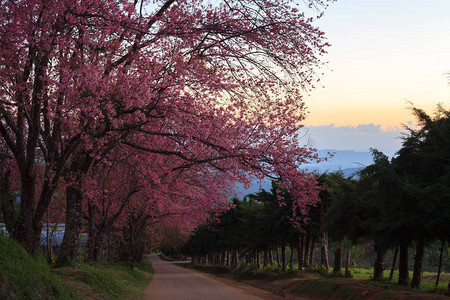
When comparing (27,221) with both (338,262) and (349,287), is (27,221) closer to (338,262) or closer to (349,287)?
(349,287)

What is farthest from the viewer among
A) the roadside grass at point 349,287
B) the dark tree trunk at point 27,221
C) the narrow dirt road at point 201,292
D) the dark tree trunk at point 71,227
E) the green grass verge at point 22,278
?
the narrow dirt road at point 201,292

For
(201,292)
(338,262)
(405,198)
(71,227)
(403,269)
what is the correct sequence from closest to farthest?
(405,198)
(71,227)
(403,269)
(201,292)
(338,262)

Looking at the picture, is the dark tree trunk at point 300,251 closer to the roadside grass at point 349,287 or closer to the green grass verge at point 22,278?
the roadside grass at point 349,287

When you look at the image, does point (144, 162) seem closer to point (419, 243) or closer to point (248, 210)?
point (419, 243)

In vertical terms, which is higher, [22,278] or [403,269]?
[22,278]

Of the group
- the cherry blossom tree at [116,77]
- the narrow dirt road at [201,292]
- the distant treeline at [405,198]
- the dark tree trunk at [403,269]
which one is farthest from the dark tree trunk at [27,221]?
the dark tree trunk at [403,269]

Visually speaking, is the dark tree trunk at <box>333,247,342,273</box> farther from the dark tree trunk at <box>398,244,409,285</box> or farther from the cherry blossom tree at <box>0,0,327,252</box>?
the cherry blossom tree at <box>0,0,327,252</box>

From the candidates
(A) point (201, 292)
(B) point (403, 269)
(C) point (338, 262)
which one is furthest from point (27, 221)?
(C) point (338, 262)

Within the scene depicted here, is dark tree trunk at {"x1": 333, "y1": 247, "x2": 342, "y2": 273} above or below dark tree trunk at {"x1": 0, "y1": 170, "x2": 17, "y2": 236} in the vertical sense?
below

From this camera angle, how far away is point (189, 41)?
39.7 ft

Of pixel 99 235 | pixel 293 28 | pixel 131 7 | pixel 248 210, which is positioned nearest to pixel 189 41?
pixel 131 7

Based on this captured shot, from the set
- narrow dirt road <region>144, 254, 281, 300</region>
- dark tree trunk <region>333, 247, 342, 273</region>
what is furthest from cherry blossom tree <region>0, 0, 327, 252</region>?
dark tree trunk <region>333, 247, 342, 273</region>

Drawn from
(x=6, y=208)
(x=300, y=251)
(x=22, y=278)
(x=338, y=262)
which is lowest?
(x=338, y=262)

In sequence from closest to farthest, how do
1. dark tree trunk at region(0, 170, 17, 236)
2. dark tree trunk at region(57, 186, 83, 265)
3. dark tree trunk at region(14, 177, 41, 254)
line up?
dark tree trunk at region(14, 177, 41, 254) → dark tree trunk at region(0, 170, 17, 236) → dark tree trunk at region(57, 186, 83, 265)
